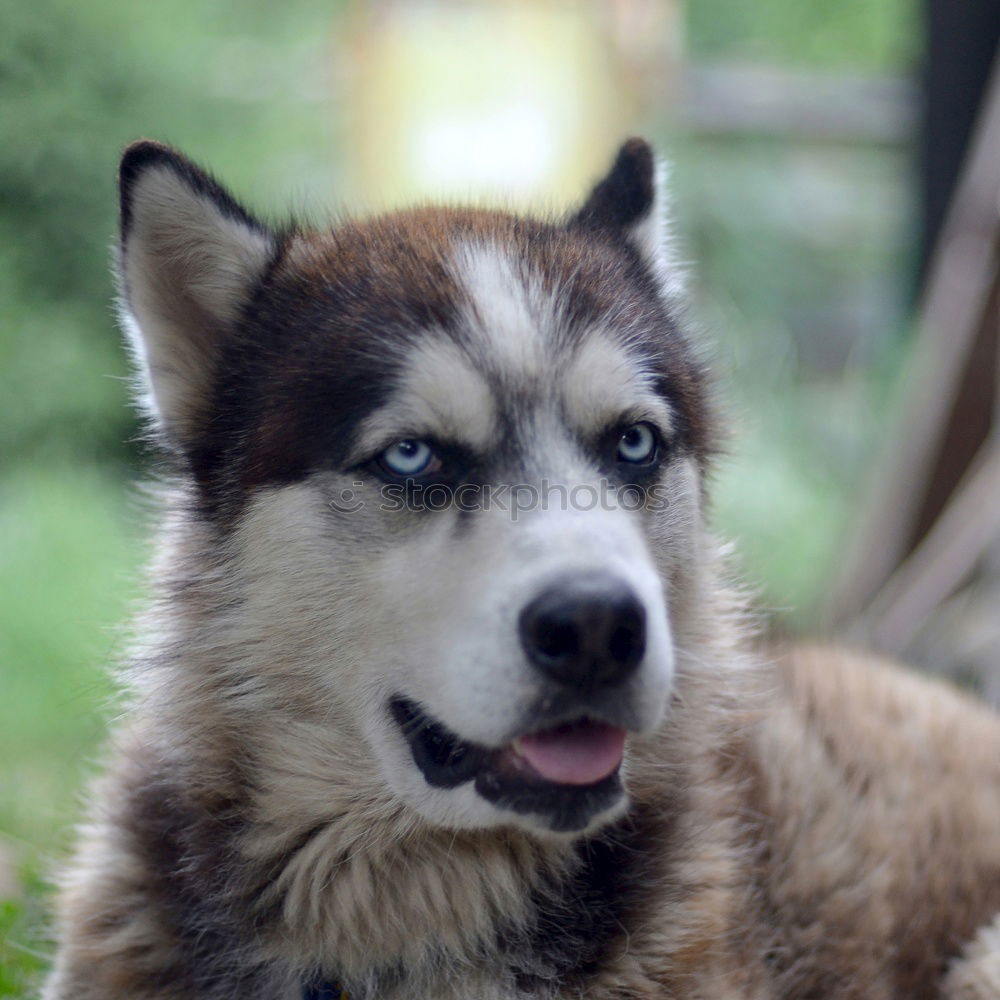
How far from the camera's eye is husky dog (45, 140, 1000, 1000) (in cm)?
246

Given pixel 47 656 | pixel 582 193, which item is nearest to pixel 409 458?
pixel 47 656

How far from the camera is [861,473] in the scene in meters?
9.93

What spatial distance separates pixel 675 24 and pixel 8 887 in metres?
12.0

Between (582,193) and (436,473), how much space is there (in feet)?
20.4

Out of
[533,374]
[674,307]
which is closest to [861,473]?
[674,307]

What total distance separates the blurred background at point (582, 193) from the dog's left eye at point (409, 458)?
1.07 metres

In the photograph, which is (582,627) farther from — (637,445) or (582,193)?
(582,193)

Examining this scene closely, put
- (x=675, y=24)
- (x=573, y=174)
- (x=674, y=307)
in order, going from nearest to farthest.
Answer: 1. (x=674, y=307)
2. (x=573, y=174)
3. (x=675, y=24)

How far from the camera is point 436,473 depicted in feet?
8.58

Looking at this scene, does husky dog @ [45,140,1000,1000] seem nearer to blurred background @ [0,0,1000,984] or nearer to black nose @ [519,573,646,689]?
black nose @ [519,573,646,689]

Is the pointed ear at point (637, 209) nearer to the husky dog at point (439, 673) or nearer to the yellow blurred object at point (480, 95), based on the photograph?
the husky dog at point (439, 673)

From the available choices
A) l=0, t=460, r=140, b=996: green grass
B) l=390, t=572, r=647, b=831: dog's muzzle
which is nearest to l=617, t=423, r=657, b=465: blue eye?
l=390, t=572, r=647, b=831: dog's muzzle

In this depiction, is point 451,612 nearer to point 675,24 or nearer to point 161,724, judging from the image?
point 161,724

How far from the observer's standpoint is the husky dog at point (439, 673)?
246cm
